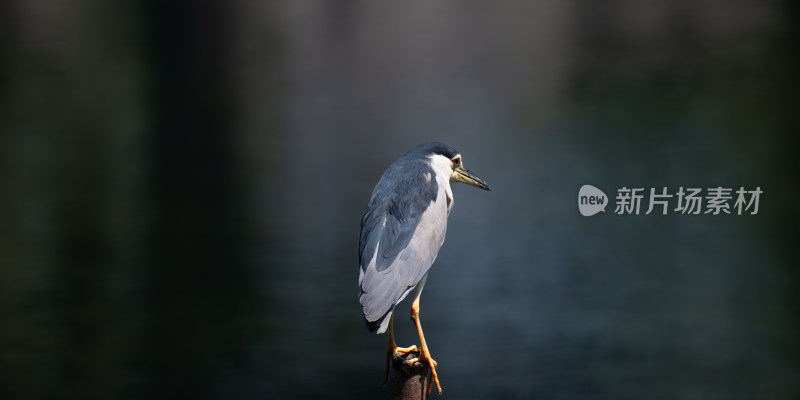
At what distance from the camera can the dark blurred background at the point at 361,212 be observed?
13.8 ft

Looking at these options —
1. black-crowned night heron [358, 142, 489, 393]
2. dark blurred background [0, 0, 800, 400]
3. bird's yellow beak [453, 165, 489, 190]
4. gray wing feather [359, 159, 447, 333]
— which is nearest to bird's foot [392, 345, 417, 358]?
black-crowned night heron [358, 142, 489, 393]

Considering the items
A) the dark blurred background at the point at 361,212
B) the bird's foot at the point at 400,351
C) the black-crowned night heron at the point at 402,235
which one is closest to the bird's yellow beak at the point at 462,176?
the black-crowned night heron at the point at 402,235

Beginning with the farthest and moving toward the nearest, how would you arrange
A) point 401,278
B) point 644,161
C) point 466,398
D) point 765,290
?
point 644,161
point 765,290
point 466,398
point 401,278

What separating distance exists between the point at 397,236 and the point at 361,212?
4048 millimetres

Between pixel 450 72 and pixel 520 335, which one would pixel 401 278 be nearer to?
pixel 520 335

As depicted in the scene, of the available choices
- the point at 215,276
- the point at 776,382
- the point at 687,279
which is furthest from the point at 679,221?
the point at 215,276

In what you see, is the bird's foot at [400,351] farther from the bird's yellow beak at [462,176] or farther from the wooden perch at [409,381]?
the bird's yellow beak at [462,176]

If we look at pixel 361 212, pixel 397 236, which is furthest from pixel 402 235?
pixel 361 212

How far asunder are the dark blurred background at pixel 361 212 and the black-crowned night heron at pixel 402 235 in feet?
7.26

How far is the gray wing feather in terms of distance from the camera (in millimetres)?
1635

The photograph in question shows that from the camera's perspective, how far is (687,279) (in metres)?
4.91

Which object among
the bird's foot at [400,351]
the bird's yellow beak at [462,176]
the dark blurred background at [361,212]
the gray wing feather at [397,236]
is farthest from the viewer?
the dark blurred background at [361,212]

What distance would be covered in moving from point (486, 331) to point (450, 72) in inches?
243

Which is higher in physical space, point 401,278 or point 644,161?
point 644,161
